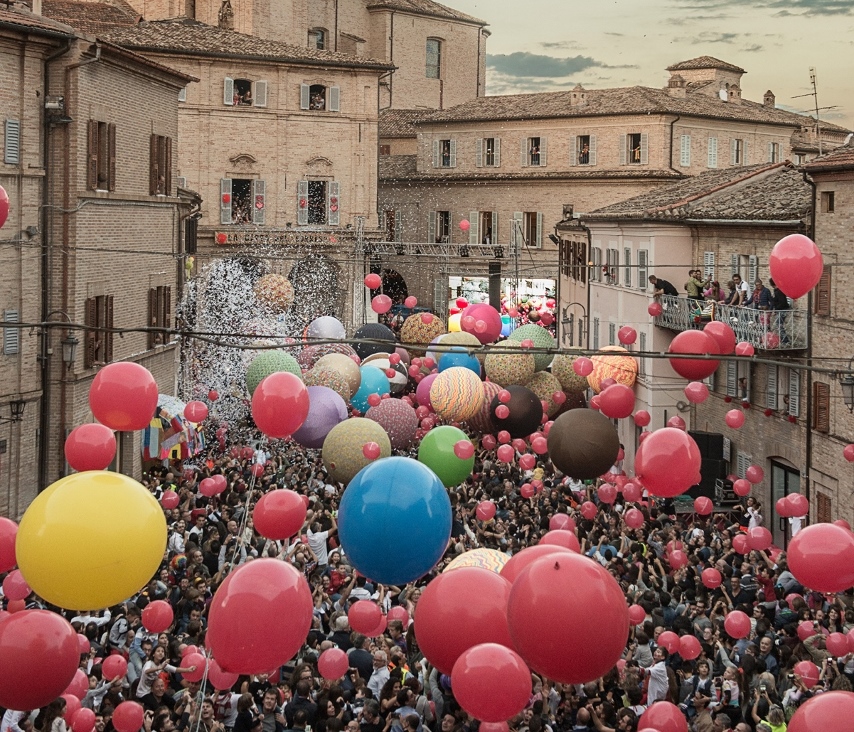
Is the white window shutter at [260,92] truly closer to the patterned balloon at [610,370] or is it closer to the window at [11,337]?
the patterned balloon at [610,370]

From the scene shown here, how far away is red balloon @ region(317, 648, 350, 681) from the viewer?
11.1 m

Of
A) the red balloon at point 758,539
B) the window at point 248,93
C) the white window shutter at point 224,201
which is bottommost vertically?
the red balloon at point 758,539

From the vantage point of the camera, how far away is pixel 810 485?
2395cm

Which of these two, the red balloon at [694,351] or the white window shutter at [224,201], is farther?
the white window shutter at [224,201]

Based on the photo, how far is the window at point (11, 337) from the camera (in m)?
21.2

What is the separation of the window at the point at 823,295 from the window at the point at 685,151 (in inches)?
1250

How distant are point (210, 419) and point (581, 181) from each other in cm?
3001

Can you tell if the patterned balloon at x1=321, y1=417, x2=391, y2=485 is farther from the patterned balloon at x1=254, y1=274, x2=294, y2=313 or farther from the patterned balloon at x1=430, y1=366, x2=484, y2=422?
the patterned balloon at x1=254, y1=274, x2=294, y2=313

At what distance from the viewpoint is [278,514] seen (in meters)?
11.6

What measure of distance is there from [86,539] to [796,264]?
280 inches

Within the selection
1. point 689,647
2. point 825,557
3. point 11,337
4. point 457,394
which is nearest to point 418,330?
point 457,394

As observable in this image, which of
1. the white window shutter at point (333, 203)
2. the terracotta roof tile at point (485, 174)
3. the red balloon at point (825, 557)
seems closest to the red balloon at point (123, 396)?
the red balloon at point (825, 557)

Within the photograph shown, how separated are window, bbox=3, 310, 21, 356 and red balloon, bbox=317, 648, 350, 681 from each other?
11907 millimetres

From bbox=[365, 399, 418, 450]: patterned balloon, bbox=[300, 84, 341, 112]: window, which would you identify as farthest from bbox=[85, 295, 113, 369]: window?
bbox=[300, 84, 341, 112]: window
